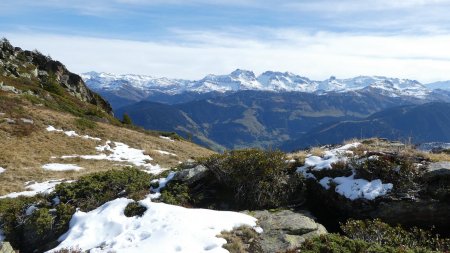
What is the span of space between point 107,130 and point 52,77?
42.7m

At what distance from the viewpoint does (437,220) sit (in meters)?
15.3

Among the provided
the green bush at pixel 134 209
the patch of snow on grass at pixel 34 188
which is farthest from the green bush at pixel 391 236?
the patch of snow on grass at pixel 34 188

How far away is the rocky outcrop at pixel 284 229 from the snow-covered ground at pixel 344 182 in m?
1.84

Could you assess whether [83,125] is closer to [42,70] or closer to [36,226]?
[36,226]

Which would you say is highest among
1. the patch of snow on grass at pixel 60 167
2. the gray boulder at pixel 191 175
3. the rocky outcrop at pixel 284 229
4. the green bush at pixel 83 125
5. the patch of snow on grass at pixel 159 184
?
the gray boulder at pixel 191 175

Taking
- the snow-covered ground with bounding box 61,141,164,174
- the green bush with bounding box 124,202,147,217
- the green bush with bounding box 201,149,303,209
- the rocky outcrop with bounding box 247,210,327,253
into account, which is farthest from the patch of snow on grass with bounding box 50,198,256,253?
the snow-covered ground with bounding box 61,141,164,174

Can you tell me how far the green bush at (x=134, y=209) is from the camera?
1561 cm

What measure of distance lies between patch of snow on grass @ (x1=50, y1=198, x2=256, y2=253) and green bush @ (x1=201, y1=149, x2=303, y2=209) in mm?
2249

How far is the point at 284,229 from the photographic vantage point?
1460 centimetres

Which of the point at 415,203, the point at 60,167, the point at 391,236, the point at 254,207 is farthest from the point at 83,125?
the point at 391,236

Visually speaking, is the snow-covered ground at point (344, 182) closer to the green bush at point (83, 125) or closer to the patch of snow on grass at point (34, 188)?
the patch of snow on grass at point (34, 188)

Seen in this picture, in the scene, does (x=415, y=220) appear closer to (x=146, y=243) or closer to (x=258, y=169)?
(x=258, y=169)

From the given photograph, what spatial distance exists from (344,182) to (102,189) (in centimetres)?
1083

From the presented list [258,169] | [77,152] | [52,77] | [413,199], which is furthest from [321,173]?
[52,77]
